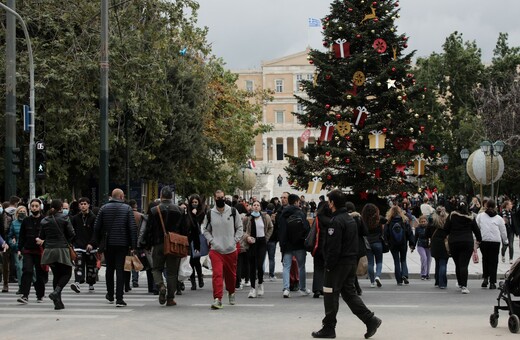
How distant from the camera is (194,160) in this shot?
43.8 metres

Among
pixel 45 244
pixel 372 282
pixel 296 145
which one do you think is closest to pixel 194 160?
pixel 372 282

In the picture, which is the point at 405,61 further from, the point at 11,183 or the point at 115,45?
the point at 11,183

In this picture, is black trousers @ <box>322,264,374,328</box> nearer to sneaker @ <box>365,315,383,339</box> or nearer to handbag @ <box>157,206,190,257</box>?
sneaker @ <box>365,315,383,339</box>

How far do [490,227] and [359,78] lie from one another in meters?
17.8

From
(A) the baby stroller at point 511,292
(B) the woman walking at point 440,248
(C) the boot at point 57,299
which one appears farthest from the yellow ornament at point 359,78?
(A) the baby stroller at point 511,292

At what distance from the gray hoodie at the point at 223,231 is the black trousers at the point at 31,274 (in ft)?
9.86

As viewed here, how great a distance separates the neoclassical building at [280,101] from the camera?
428 feet

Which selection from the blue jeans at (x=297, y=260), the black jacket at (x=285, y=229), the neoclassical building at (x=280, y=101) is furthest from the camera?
the neoclassical building at (x=280, y=101)

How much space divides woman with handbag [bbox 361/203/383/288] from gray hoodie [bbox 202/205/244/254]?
409 centimetres

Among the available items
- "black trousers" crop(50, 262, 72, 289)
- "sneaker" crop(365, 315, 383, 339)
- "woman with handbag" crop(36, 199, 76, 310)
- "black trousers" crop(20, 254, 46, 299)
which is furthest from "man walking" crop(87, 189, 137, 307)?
"sneaker" crop(365, 315, 383, 339)

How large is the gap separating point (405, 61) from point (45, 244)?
23061 mm

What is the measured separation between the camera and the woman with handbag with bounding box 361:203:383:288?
1855cm

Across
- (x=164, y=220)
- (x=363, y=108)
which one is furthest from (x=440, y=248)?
(x=363, y=108)

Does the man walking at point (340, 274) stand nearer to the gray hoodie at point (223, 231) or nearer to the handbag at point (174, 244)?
the gray hoodie at point (223, 231)
